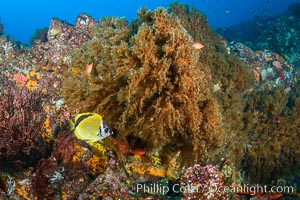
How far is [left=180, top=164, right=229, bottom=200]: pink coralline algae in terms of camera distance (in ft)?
11.9

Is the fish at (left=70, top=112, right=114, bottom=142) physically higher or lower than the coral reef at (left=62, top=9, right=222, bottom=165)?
lower

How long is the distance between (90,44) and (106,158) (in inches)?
81.7

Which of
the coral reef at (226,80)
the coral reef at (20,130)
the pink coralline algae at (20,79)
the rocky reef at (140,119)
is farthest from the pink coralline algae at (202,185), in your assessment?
the pink coralline algae at (20,79)

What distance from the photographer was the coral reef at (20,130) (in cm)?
455

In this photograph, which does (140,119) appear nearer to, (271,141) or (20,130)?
(20,130)

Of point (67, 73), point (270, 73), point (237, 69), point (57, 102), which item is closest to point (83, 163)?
point (57, 102)

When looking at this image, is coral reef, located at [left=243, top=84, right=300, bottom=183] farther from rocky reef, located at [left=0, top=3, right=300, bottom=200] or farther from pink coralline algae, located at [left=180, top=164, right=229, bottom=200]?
pink coralline algae, located at [left=180, top=164, right=229, bottom=200]

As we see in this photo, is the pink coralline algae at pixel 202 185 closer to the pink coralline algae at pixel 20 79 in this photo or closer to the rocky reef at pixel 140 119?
the rocky reef at pixel 140 119

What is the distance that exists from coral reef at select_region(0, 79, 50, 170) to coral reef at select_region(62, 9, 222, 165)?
101 cm

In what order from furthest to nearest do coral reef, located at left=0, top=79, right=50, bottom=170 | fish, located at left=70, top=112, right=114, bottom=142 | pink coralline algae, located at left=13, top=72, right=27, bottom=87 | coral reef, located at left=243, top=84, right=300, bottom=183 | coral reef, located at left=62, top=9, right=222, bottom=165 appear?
pink coralline algae, located at left=13, top=72, right=27, bottom=87 < coral reef, located at left=243, top=84, right=300, bottom=183 < coral reef, located at left=0, top=79, right=50, bottom=170 < coral reef, located at left=62, top=9, right=222, bottom=165 < fish, located at left=70, top=112, right=114, bottom=142

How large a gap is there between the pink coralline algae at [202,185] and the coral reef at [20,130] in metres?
2.65

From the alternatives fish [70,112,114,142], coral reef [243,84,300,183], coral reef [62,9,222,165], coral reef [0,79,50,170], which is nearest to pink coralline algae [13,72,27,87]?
coral reef [0,79,50,170]

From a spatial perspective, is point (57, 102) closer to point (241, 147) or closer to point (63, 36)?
point (63, 36)

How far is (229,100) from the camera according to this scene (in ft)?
19.2
